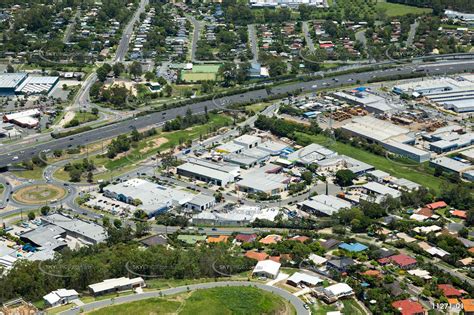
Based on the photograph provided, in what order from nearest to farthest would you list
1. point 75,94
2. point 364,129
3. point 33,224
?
point 33,224, point 364,129, point 75,94

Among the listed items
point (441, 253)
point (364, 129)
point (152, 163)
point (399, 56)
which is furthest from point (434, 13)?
point (441, 253)

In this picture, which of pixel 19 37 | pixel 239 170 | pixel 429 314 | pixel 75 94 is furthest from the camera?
pixel 19 37

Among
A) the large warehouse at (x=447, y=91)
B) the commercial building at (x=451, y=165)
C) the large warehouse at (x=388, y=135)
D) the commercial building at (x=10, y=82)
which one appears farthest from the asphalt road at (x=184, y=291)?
Answer: the commercial building at (x=10, y=82)

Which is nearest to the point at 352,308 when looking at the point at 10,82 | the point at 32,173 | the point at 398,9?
the point at 32,173

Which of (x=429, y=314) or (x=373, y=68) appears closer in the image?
(x=429, y=314)

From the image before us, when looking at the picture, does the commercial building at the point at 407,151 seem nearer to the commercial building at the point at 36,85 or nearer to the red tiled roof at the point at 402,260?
the red tiled roof at the point at 402,260

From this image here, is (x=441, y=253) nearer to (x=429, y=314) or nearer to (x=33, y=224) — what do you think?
(x=429, y=314)

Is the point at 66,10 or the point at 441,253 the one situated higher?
the point at 66,10
